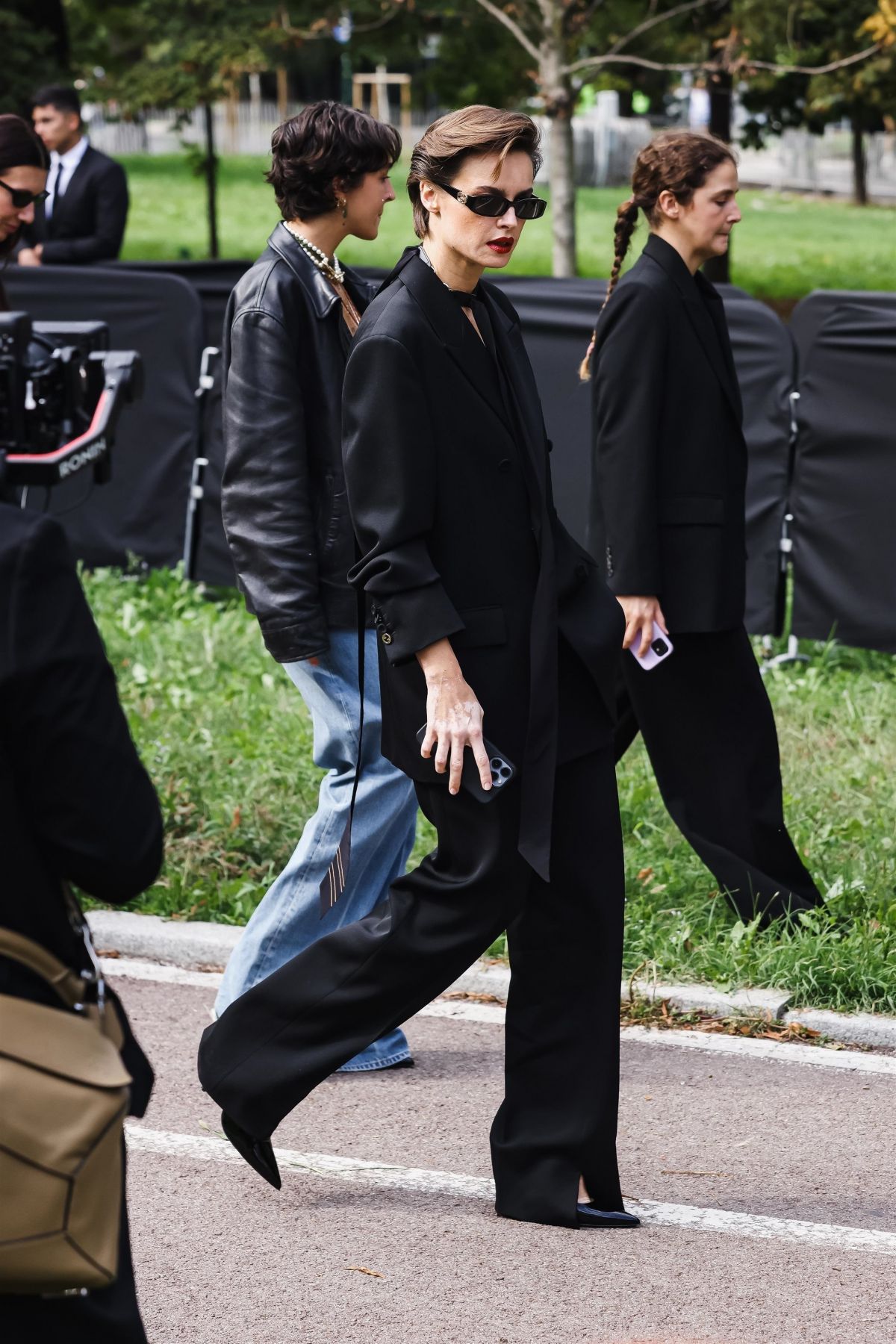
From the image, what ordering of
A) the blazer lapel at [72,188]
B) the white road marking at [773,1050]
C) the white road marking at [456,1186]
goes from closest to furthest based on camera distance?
the white road marking at [456,1186]
the white road marking at [773,1050]
the blazer lapel at [72,188]

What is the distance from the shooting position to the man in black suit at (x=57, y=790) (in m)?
2.09

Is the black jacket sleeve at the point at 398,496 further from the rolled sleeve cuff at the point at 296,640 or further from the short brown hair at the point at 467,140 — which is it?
the rolled sleeve cuff at the point at 296,640

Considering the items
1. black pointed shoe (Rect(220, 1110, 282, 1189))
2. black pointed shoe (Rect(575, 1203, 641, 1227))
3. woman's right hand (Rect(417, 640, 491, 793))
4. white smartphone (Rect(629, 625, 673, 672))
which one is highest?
woman's right hand (Rect(417, 640, 491, 793))

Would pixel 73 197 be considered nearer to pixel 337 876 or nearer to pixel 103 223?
pixel 103 223

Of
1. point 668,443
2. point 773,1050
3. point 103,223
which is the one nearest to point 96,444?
point 668,443

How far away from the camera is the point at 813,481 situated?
827cm

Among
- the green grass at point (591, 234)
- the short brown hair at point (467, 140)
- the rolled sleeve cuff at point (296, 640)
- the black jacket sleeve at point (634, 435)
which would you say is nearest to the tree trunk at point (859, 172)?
the green grass at point (591, 234)

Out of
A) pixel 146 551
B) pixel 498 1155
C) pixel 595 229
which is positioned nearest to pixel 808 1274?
pixel 498 1155

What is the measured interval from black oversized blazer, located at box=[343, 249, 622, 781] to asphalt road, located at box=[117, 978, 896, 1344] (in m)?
0.95

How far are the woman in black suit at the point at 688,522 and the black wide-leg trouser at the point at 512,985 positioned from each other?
4.50 ft

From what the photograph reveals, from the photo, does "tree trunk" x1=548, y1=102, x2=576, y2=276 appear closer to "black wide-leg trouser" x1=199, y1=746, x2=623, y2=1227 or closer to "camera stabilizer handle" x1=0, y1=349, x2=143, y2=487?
"camera stabilizer handle" x1=0, y1=349, x2=143, y2=487

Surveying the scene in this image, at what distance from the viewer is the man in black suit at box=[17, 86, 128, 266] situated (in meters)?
10.3

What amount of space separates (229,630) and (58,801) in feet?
21.3

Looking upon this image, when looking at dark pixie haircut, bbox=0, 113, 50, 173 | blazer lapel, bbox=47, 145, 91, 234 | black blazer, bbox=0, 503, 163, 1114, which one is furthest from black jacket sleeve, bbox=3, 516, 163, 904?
blazer lapel, bbox=47, 145, 91, 234
